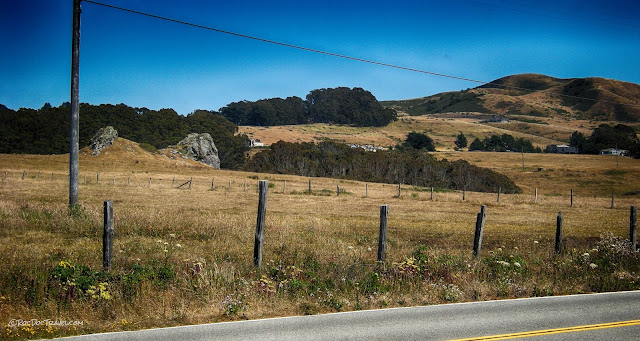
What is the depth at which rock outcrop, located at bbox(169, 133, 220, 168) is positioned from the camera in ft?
303

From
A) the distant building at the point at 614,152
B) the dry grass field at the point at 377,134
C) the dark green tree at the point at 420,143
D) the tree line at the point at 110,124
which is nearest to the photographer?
the tree line at the point at 110,124

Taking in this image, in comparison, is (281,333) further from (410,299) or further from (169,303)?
(410,299)

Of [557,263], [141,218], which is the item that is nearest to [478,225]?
[557,263]

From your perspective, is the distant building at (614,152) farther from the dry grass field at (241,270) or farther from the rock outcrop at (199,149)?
the dry grass field at (241,270)

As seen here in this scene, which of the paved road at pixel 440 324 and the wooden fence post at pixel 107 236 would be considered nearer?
the paved road at pixel 440 324

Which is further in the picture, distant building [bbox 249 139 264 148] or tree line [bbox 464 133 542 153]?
tree line [bbox 464 133 542 153]

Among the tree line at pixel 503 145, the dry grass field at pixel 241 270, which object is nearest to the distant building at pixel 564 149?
the tree line at pixel 503 145

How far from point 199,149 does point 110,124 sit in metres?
30.9

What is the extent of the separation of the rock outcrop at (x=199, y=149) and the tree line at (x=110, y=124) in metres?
9.96

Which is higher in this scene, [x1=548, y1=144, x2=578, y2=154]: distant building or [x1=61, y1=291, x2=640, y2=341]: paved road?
[x1=548, y1=144, x2=578, y2=154]: distant building

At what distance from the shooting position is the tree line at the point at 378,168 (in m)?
85.1

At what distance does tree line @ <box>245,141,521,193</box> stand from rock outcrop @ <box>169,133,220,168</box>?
750 centimetres

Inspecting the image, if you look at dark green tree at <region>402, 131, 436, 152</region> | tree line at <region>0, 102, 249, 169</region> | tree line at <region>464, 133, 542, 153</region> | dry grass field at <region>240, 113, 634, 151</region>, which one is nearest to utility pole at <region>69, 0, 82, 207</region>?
tree line at <region>0, 102, 249, 169</region>

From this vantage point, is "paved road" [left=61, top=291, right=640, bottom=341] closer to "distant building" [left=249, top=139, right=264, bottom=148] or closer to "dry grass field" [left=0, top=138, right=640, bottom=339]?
"dry grass field" [left=0, top=138, right=640, bottom=339]
